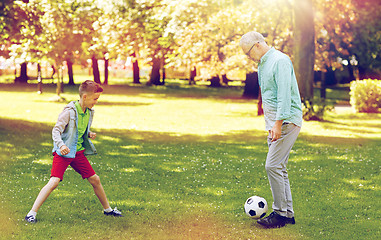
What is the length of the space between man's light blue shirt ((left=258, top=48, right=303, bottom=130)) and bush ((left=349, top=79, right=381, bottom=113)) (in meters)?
20.3

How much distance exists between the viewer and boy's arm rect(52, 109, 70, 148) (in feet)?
19.2

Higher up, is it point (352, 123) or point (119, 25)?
point (119, 25)

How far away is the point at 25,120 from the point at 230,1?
9.63 m

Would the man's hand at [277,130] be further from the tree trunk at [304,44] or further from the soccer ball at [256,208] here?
the tree trunk at [304,44]

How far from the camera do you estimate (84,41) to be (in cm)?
2744

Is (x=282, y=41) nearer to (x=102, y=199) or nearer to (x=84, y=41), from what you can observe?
(x=84, y=41)

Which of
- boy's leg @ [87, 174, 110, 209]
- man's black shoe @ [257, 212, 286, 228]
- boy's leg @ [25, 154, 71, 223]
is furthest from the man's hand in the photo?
boy's leg @ [25, 154, 71, 223]

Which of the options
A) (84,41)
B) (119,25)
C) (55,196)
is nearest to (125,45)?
(119,25)

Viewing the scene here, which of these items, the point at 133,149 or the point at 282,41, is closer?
the point at 133,149

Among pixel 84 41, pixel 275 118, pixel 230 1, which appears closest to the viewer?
pixel 275 118

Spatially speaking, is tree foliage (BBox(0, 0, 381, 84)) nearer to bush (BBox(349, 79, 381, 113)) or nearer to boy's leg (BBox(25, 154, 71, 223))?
bush (BBox(349, 79, 381, 113))

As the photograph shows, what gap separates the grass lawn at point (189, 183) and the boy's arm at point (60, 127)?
1.04 metres

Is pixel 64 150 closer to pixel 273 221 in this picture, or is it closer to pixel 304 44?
pixel 273 221

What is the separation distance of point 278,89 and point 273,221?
1590 mm
